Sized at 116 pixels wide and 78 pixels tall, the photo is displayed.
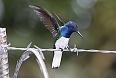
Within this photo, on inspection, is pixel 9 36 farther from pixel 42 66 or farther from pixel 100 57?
pixel 42 66

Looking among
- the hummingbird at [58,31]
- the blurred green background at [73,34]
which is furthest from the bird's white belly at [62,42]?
the blurred green background at [73,34]

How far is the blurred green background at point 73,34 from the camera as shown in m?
2.80

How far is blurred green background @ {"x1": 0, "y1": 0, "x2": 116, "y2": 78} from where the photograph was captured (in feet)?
9.20

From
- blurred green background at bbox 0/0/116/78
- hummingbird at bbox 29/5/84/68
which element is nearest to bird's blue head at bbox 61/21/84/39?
hummingbird at bbox 29/5/84/68

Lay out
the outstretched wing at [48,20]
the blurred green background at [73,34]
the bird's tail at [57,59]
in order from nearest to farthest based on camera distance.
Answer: the outstretched wing at [48,20], the bird's tail at [57,59], the blurred green background at [73,34]

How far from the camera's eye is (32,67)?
2805 millimetres

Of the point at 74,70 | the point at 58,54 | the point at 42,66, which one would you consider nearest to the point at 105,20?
the point at 74,70

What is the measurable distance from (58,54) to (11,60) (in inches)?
65.0

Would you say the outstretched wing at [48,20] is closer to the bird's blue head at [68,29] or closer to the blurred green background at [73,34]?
the bird's blue head at [68,29]

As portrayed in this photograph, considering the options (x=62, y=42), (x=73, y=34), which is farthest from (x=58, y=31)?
(x=73, y=34)

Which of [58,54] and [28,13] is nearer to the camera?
[58,54]

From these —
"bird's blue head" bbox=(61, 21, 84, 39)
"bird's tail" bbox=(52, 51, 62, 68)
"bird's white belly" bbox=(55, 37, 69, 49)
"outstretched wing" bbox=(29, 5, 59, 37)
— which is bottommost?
"bird's tail" bbox=(52, 51, 62, 68)

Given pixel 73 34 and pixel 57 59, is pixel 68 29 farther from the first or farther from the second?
pixel 73 34

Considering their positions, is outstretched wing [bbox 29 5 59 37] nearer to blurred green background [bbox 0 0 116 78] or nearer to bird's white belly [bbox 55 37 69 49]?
bird's white belly [bbox 55 37 69 49]
